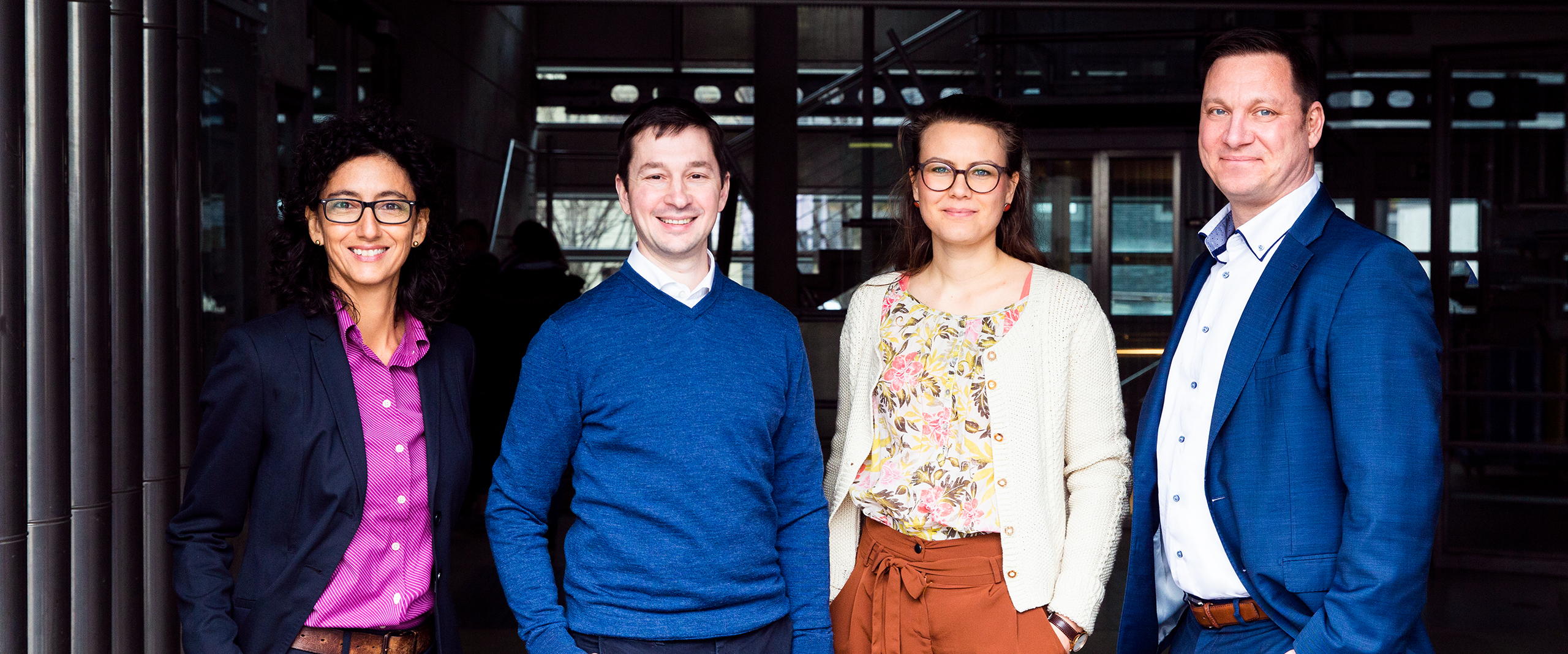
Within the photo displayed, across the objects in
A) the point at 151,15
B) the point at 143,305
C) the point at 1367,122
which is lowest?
the point at 143,305

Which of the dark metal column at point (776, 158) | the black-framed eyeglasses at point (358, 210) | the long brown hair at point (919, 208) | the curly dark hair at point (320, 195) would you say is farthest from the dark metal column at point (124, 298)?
the dark metal column at point (776, 158)

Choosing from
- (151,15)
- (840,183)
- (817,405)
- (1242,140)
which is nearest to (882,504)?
(1242,140)

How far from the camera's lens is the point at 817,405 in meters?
6.67

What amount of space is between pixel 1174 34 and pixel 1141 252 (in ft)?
4.58

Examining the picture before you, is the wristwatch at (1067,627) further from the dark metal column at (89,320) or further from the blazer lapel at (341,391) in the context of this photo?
the dark metal column at (89,320)

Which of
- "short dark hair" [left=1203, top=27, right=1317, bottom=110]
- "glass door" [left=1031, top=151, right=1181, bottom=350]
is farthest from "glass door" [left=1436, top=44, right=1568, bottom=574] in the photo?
"short dark hair" [left=1203, top=27, right=1317, bottom=110]

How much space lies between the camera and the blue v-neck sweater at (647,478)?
178 cm

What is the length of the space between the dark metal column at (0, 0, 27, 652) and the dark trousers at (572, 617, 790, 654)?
3.08 ft

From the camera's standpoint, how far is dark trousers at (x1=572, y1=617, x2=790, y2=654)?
176 cm

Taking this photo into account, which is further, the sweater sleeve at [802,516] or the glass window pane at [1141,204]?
the glass window pane at [1141,204]

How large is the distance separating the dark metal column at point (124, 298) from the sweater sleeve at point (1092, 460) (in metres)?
1.79

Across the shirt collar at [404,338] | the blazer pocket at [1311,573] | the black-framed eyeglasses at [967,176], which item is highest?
the black-framed eyeglasses at [967,176]

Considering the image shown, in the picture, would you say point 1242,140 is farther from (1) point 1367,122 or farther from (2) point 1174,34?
(1) point 1367,122

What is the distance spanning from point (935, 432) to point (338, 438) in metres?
1.02
